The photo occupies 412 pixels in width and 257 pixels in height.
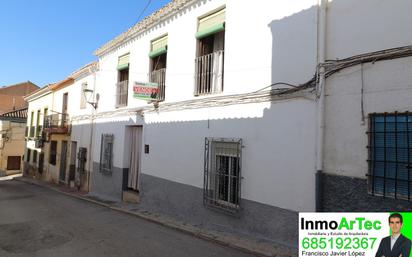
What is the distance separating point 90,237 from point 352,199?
504 centimetres

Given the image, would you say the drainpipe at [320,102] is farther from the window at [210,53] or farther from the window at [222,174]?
the window at [210,53]

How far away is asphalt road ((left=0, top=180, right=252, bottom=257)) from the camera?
5703mm

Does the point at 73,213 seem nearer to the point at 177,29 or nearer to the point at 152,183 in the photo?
the point at 152,183

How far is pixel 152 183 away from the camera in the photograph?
9227 mm

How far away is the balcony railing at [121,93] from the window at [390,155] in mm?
8609

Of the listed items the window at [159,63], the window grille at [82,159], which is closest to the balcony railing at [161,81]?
the window at [159,63]

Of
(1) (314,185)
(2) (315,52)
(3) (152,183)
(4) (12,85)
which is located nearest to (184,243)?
(1) (314,185)

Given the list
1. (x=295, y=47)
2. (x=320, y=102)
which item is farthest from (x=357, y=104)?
(x=295, y=47)

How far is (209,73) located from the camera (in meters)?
7.69

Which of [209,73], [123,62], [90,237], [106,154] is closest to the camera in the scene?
[90,237]

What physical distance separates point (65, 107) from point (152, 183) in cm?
1060

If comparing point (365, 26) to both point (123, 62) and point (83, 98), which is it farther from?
point (83, 98)

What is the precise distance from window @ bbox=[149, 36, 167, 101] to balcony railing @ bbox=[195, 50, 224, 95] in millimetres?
1612

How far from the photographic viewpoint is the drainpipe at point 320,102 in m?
4.95
